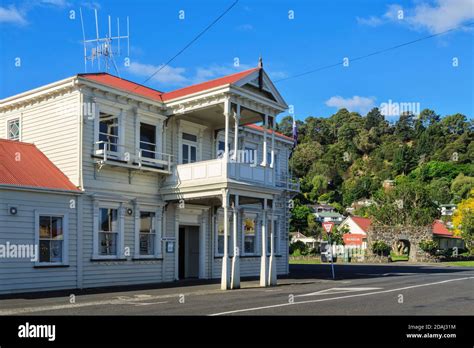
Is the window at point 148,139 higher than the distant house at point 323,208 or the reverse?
higher

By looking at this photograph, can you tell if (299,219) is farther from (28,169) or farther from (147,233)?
(28,169)

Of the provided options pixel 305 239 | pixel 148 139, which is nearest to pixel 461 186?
pixel 305 239

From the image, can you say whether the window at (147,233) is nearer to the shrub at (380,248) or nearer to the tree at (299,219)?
the shrub at (380,248)

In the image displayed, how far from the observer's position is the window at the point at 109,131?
72.3 feet

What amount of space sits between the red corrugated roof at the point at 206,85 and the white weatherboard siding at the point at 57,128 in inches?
183

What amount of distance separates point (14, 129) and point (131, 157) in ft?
18.8

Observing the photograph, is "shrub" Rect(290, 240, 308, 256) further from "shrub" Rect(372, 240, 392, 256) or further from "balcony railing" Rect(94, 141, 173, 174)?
"balcony railing" Rect(94, 141, 173, 174)

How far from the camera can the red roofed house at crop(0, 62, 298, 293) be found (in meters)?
20.9

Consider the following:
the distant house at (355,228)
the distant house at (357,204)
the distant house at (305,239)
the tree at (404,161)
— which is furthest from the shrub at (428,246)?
the tree at (404,161)

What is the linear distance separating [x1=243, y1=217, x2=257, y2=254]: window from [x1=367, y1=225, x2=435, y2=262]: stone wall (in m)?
28.6

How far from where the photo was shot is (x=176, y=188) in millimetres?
23672

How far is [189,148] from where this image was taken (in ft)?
85.0

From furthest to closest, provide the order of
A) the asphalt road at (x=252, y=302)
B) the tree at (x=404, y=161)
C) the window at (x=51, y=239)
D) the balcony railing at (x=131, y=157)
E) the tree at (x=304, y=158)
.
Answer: the tree at (x=304, y=158), the tree at (x=404, y=161), the balcony railing at (x=131, y=157), the window at (x=51, y=239), the asphalt road at (x=252, y=302)

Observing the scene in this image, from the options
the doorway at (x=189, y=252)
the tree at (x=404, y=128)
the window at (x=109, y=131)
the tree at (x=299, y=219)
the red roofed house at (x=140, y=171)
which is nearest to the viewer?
the red roofed house at (x=140, y=171)
